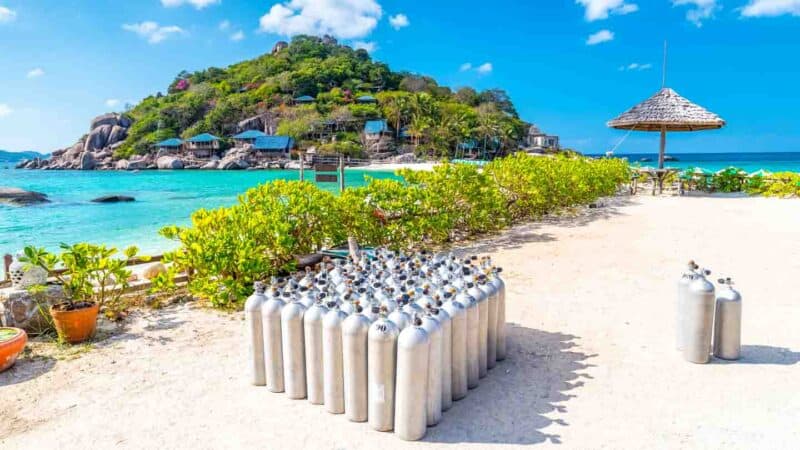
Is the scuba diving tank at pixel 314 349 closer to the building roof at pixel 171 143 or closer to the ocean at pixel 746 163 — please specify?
the ocean at pixel 746 163

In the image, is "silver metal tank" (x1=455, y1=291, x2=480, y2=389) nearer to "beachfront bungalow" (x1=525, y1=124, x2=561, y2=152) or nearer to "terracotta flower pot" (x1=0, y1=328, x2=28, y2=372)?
"terracotta flower pot" (x1=0, y1=328, x2=28, y2=372)

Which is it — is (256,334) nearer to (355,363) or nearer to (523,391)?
(355,363)

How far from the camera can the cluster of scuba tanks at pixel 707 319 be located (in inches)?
141

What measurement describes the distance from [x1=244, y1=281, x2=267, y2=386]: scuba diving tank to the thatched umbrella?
16.8m

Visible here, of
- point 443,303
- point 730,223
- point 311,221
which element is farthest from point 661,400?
point 730,223

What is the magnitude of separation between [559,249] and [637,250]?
1282mm

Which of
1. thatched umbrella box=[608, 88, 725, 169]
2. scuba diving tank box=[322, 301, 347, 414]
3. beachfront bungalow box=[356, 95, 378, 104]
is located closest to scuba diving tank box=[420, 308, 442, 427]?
scuba diving tank box=[322, 301, 347, 414]

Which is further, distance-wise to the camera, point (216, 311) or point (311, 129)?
point (311, 129)

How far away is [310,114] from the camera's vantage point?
7256 centimetres

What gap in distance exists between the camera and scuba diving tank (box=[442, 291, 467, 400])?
301 centimetres

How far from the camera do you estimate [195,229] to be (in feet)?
17.7

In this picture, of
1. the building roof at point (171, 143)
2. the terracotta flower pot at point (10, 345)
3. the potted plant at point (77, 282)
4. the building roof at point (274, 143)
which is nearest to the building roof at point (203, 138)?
the building roof at point (171, 143)

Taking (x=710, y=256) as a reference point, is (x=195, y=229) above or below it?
above

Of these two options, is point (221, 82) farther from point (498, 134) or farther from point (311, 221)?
point (311, 221)
